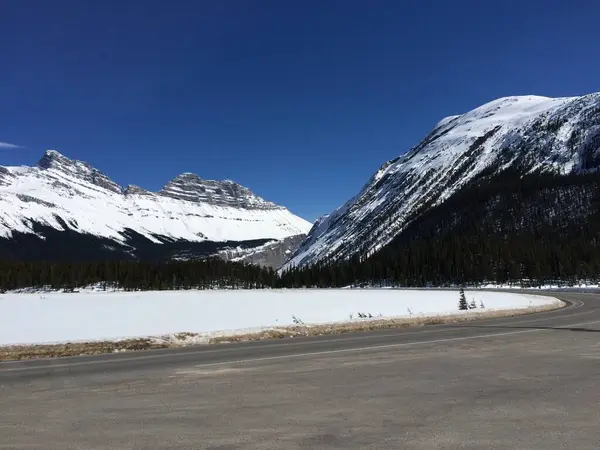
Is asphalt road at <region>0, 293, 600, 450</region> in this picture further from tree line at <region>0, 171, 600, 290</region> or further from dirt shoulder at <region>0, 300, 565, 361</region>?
tree line at <region>0, 171, 600, 290</region>

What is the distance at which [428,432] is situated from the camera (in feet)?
25.2

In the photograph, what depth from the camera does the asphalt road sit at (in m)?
7.53

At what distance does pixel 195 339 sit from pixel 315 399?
43.2 ft

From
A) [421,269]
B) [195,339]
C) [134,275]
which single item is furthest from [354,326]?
[134,275]

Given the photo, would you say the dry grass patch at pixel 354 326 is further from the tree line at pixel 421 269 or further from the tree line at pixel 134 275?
the tree line at pixel 134 275

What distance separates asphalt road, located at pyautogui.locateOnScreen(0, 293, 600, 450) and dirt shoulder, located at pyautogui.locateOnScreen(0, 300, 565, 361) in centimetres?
204

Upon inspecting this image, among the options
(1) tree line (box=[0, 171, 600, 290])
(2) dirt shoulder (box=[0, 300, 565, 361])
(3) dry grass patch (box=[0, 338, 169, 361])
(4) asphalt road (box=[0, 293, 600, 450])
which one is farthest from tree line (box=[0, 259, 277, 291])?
(4) asphalt road (box=[0, 293, 600, 450])

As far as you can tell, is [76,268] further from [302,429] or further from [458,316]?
[302,429]

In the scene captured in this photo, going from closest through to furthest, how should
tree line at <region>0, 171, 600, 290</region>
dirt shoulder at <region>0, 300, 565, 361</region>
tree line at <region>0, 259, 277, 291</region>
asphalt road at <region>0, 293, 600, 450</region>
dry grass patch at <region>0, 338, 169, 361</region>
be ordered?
1. asphalt road at <region>0, 293, 600, 450</region>
2. dry grass patch at <region>0, 338, 169, 361</region>
3. dirt shoulder at <region>0, 300, 565, 361</region>
4. tree line at <region>0, 171, 600, 290</region>
5. tree line at <region>0, 259, 277, 291</region>

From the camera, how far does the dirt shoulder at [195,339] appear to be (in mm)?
18625

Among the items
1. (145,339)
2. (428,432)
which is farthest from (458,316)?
(428,432)

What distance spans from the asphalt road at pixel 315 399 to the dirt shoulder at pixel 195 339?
204 centimetres

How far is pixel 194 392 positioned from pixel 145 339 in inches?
438

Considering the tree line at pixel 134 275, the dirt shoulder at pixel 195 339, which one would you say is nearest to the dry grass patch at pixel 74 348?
the dirt shoulder at pixel 195 339
